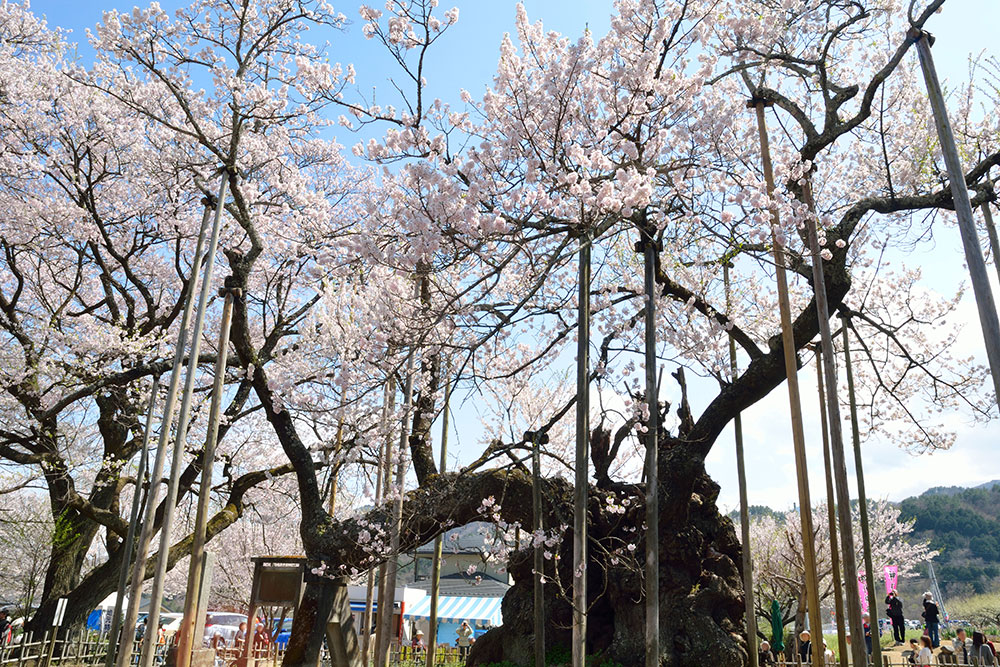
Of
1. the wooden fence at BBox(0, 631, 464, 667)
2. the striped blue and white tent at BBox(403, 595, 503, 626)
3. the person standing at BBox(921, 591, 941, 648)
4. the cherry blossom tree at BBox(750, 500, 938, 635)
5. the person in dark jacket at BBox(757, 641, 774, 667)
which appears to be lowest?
the striped blue and white tent at BBox(403, 595, 503, 626)

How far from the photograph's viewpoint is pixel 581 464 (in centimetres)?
570

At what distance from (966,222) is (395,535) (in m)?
8.18

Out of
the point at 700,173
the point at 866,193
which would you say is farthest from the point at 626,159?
the point at 866,193

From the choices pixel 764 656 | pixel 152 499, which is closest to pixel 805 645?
pixel 764 656

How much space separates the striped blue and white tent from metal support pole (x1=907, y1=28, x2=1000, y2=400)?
21.4 metres

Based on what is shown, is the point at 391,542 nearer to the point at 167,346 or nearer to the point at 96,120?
the point at 167,346

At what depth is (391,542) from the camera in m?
10.3

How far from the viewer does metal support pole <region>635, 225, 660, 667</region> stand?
5.58m

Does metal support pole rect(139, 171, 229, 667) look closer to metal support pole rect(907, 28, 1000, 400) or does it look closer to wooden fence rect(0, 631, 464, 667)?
wooden fence rect(0, 631, 464, 667)

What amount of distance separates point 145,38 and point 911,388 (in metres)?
13.4

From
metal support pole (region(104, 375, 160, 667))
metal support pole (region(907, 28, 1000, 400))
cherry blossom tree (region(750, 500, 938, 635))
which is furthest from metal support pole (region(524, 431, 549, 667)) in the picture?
cherry blossom tree (region(750, 500, 938, 635))

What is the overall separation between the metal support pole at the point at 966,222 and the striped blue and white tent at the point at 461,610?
70.2ft

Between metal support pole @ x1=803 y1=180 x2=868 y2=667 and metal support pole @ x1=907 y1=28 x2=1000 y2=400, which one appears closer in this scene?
metal support pole @ x1=907 y1=28 x2=1000 y2=400

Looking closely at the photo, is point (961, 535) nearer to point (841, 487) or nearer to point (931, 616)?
point (931, 616)
